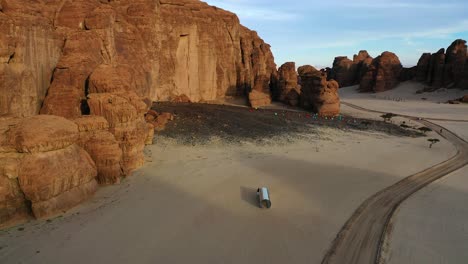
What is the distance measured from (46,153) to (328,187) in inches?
518

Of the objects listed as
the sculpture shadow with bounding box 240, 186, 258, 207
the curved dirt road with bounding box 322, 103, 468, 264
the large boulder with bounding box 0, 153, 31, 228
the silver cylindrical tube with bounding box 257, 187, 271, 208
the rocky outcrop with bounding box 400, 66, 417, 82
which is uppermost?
the rocky outcrop with bounding box 400, 66, 417, 82

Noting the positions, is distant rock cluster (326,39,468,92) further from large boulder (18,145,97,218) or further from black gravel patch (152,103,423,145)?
large boulder (18,145,97,218)

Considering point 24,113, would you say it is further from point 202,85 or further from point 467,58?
point 467,58

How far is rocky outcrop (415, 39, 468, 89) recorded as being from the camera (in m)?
65.4

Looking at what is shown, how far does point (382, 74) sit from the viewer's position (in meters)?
75.1

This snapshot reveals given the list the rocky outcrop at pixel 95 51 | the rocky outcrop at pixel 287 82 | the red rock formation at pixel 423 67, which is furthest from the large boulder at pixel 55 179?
the red rock formation at pixel 423 67

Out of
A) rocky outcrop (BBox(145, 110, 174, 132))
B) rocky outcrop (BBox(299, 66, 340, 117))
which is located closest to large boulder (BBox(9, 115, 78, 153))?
rocky outcrop (BBox(145, 110, 174, 132))

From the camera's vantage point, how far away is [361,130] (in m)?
33.4

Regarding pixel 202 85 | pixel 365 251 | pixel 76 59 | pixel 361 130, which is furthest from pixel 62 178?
pixel 202 85

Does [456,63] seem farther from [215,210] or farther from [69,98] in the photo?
[69,98]

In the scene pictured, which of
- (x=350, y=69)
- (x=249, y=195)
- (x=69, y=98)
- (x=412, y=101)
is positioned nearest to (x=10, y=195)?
(x=69, y=98)

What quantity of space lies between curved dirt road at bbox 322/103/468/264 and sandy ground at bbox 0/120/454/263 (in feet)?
1.26

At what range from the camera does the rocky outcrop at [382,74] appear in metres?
75.4

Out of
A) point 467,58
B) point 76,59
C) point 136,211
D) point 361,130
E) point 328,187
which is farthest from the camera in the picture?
point 467,58
